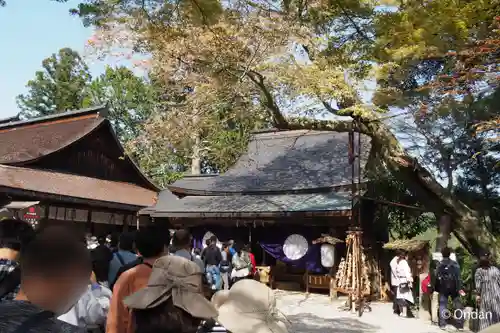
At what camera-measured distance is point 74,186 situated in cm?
1484

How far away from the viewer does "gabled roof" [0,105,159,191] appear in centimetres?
1455

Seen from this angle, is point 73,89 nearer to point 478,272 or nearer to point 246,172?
point 246,172

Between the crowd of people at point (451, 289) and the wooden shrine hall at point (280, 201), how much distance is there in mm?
2505

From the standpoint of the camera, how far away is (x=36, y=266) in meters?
1.73

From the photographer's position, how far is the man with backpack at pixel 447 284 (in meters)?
8.95

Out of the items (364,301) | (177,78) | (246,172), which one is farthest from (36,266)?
(246,172)

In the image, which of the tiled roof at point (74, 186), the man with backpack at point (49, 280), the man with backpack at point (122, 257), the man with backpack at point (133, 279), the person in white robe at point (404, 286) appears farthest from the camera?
the tiled roof at point (74, 186)

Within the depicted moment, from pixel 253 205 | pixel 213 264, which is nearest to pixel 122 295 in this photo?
pixel 213 264

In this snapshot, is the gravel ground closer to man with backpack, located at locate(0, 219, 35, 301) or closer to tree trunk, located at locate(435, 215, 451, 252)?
tree trunk, located at locate(435, 215, 451, 252)

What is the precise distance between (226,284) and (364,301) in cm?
350

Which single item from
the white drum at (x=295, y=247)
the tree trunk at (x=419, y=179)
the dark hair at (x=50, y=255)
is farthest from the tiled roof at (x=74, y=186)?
the dark hair at (x=50, y=255)

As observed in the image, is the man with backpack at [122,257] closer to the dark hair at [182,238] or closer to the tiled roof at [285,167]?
the dark hair at [182,238]

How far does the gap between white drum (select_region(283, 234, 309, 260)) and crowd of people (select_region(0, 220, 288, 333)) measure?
423 inches

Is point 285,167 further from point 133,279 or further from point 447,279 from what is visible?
point 133,279
